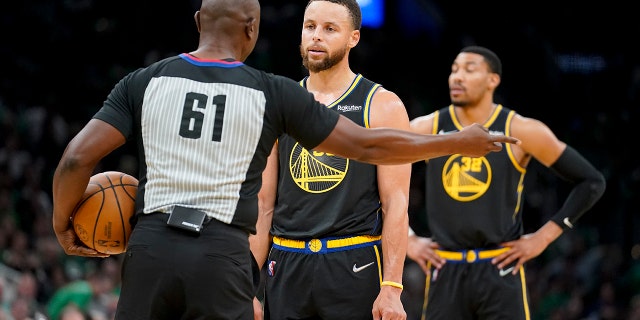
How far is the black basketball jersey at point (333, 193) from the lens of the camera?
554 centimetres

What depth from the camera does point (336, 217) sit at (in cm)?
551

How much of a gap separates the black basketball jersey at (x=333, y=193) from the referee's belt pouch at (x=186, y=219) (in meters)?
1.46

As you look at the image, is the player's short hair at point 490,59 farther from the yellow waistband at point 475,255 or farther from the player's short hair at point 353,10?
the player's short hair at point 353,10

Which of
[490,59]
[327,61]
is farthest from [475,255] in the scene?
[327,61]

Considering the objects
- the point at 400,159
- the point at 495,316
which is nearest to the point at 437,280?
the point at 495,316

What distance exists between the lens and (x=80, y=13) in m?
17.9

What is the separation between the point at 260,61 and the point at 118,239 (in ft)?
45.6

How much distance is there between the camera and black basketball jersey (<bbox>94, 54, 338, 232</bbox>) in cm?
421

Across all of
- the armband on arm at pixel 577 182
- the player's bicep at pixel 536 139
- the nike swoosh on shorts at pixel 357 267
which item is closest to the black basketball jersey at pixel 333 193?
the nike swoosh on shorts at pixel 357 267

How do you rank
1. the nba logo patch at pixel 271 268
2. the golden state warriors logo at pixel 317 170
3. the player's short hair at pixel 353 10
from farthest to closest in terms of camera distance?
the player's short hair at pixel 353 10, the nba logo patch at pixel 271 268, the golden state warriors logo at pixel 317 170

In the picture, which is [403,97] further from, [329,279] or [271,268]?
[329,279]

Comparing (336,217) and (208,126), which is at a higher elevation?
(208,126)

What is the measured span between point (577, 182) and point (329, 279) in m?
3.15

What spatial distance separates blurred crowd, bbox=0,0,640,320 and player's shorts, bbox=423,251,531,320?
13.9 ft
